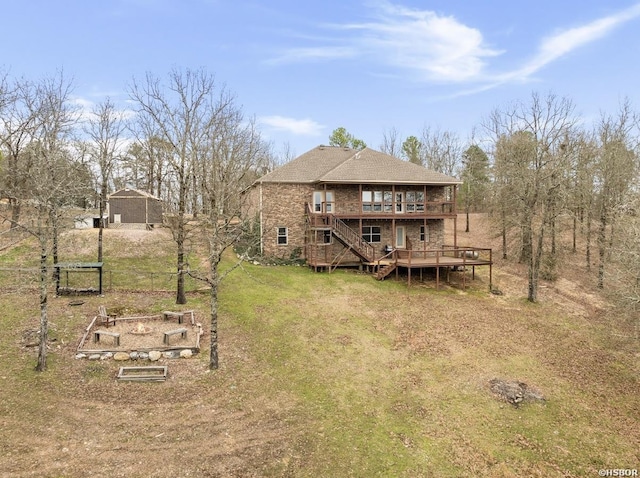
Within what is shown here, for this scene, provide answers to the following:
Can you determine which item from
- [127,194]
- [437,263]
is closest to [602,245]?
[437,263]

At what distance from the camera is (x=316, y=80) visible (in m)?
27.8

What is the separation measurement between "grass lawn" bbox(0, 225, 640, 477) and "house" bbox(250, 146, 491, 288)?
7424 millimetres

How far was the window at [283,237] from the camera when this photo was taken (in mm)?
26359

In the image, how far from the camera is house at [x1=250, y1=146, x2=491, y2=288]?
82.0 ft

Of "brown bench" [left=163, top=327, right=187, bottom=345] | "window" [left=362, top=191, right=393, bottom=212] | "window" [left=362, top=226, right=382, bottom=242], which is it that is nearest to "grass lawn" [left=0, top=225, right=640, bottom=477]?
"brown bench" [left=163, top=327, right=187, bottom=345]

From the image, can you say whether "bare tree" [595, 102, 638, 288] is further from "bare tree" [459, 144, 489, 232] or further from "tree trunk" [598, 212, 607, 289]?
"bare tree" [459, 144, 489, 232]

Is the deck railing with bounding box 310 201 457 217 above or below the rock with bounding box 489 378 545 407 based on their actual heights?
above

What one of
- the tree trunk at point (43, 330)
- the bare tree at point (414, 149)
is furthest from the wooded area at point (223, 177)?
the bare tree at point (414, 149)

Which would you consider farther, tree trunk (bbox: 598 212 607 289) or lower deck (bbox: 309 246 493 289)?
tree trunk (bbox: 598 212 607 289)

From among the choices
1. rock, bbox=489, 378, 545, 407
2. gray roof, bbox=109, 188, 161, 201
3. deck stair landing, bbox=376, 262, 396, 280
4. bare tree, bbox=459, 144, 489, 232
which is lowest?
rock, bbox=489, 378, 545, 407

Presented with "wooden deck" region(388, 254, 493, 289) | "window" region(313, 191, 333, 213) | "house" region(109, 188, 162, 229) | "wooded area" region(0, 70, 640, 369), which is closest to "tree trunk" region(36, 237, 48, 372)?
"wooded area" region(0, 70, 640, 369)

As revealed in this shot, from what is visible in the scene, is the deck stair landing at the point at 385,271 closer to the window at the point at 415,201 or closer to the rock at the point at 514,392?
the window at the point at 415,201

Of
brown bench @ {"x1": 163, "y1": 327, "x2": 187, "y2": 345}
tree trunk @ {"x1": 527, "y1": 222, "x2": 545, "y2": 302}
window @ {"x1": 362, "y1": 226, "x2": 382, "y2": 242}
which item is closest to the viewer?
brown bench @ {"x1": 163, "y1": 327, "x2": 187, "y2": 345}

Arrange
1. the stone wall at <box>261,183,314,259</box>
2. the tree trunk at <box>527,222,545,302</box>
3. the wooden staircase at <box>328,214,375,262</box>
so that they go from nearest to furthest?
the tree trunk at <box>527,222,545,302</box> < the wooden staircase at <box>328,214,375,262</box> < the stone wall at <box>261,183,314,259</box>
